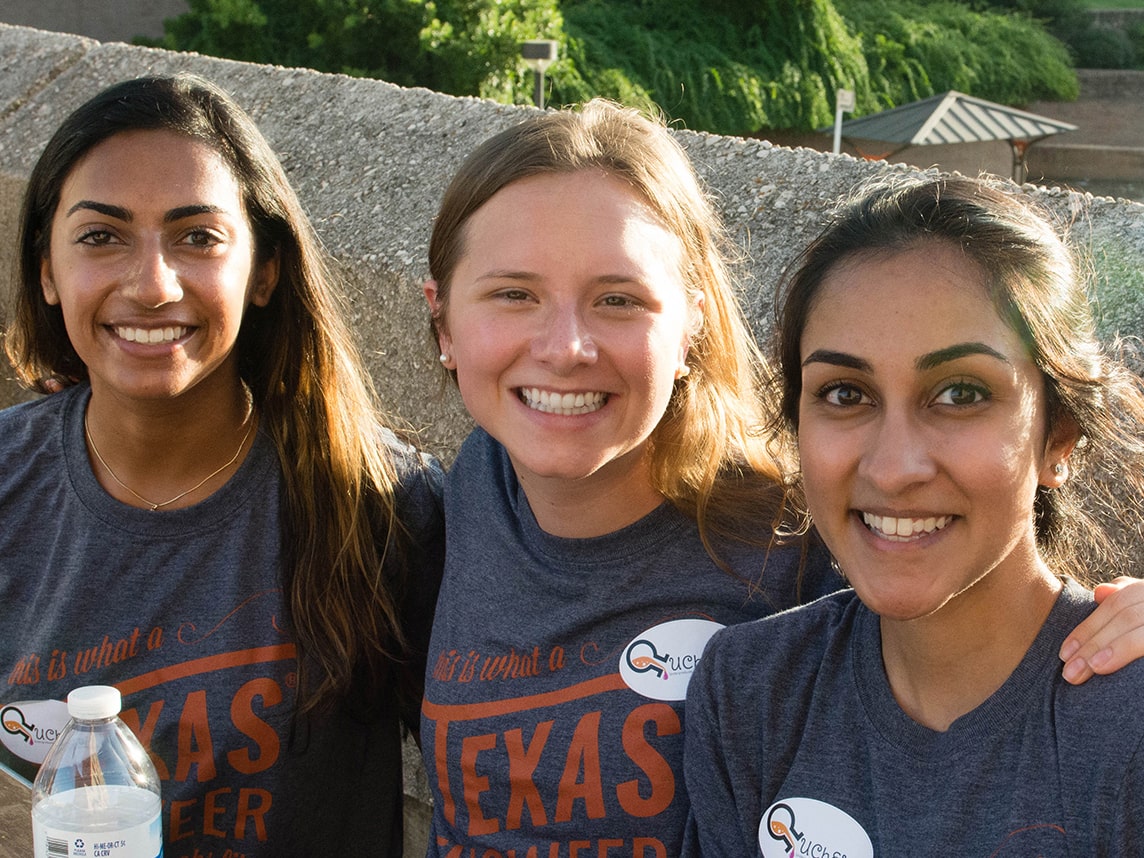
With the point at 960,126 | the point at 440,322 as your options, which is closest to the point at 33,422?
the point at 440,322

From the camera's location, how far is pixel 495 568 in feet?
7.09

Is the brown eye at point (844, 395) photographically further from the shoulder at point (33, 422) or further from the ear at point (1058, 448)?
the shoulder at point (33, 422)

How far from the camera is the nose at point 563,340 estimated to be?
6.24 feet

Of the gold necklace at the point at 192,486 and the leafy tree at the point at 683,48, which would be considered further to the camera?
the leafy tree at the point at 683,48

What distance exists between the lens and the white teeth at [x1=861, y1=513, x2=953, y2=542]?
1.56 metres

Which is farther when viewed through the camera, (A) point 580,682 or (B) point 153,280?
(B) point 153,280

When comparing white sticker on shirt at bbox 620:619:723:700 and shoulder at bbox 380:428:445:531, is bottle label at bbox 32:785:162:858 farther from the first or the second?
shoulder at bbox 380:428:445:531

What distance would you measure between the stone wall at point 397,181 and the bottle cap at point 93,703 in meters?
1.03

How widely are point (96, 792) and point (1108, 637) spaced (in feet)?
4.25

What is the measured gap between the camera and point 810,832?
1.67 metres

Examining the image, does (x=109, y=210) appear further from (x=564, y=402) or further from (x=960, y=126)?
(x=960, y=126)

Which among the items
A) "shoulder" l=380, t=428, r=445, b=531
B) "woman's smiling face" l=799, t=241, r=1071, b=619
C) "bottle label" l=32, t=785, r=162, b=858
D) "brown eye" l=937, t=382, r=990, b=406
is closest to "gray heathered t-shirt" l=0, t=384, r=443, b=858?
"shoulder" l=380, t=428, r=445, b=531

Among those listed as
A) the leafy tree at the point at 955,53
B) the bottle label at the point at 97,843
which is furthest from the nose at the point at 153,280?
the leafy tree at the point at 955,53

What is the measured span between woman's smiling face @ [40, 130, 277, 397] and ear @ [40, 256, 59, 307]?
96mm
